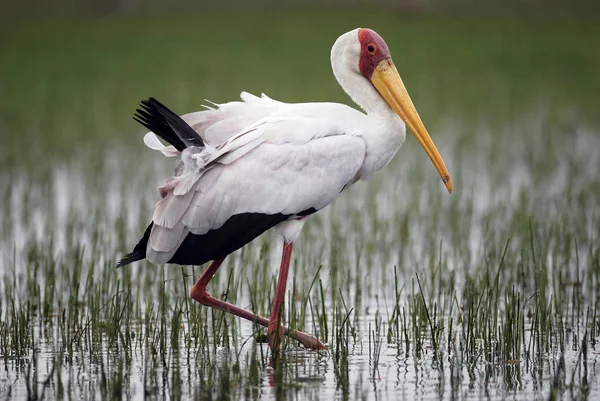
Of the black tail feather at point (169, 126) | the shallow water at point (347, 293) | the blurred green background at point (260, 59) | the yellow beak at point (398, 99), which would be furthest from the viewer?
the blurred green background at point (260, 59)

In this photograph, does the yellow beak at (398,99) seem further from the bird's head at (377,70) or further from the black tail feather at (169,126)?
the black tail feather at (169,126)

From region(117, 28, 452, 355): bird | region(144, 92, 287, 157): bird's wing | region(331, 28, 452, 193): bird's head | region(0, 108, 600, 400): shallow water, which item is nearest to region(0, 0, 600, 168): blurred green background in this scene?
region(0, 108, 600, 400): shallow water

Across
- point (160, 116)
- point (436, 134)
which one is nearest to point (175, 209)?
point (160, 116)

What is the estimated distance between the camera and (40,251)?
28.0 feet

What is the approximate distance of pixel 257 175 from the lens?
20.7 feet

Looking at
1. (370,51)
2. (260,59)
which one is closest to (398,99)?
(370,51)

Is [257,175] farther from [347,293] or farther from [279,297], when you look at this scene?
[347,293]

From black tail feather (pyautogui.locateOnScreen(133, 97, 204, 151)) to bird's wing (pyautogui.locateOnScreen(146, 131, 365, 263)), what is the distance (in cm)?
9

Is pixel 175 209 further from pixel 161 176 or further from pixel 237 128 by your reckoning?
pixel 161 176

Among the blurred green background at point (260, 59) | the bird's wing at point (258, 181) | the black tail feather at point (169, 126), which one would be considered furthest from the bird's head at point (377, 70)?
the blurred green background at point (260, 59)

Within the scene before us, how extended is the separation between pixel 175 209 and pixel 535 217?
4.22 meters

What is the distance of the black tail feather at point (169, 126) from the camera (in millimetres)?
6203

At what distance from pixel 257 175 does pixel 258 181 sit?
0.04m

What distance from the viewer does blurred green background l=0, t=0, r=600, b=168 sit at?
17125mm
